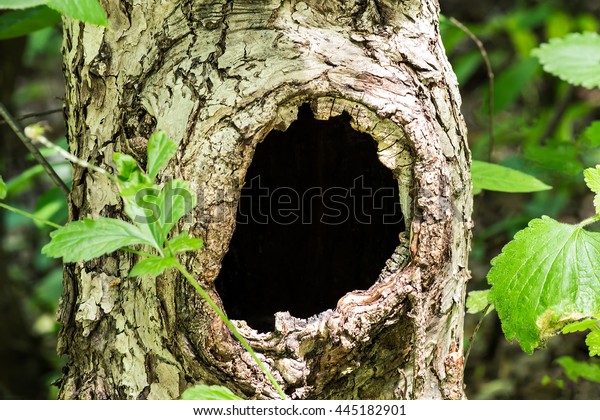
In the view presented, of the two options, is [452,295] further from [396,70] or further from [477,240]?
[477,240]

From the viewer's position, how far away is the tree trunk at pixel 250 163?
50.9 inches

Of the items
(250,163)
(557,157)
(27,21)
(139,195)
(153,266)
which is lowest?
(153,266)

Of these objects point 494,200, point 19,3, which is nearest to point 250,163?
point 19,3

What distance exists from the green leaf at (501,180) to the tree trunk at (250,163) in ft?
0.73

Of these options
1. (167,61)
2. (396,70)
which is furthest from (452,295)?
(167,61)

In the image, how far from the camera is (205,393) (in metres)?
1.16

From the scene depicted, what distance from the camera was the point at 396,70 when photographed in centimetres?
135

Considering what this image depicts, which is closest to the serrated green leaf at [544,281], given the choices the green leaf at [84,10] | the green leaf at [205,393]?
the green leaf at [205,393]

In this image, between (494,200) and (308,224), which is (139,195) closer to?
(308,224)

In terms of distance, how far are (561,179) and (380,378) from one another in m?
1.36

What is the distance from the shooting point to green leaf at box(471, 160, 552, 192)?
167 centimetres

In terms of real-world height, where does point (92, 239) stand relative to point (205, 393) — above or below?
above

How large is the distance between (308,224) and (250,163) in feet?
2.60

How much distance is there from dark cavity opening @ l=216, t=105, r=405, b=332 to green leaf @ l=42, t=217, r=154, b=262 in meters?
0.79
